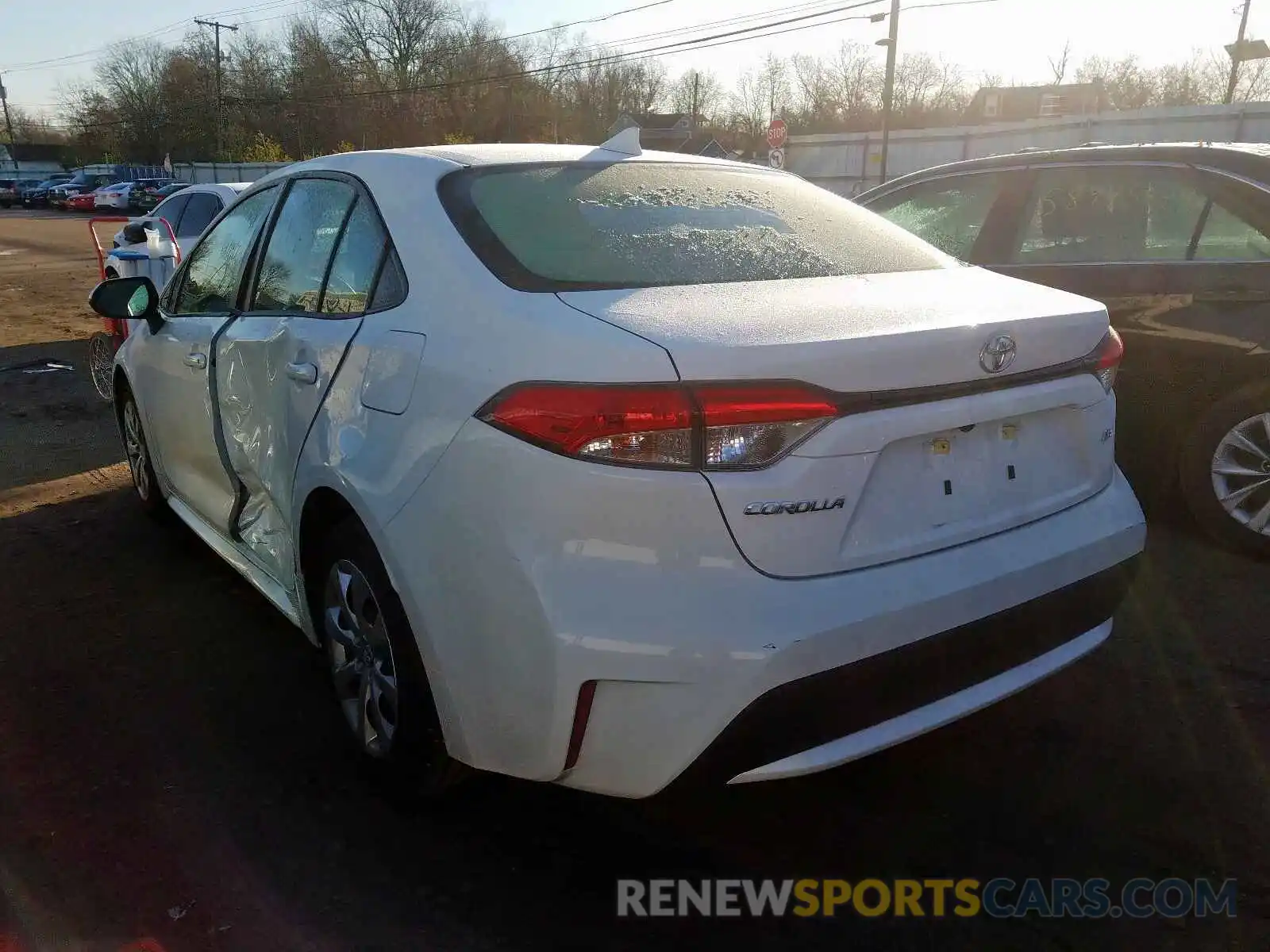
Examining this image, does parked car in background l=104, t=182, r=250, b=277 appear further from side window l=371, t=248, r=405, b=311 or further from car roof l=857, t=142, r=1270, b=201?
side window l=371, t=248, r=405, b=311

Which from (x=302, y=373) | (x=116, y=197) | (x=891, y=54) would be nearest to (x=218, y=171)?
(x=116, y=197)

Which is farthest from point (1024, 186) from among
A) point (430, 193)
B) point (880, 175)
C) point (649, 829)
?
point (880, 175)

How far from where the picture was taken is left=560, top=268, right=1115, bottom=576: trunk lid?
5.98ft

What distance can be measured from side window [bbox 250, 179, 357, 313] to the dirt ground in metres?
1.24

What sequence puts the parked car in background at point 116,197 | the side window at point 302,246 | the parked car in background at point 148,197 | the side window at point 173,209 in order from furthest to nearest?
the parked car in background at point 116,197 < the parked car in background at point 148,197 < the side window at point 173,209 < the side window at point 302,246

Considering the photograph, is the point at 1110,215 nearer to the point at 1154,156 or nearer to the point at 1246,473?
the point at 1154,156

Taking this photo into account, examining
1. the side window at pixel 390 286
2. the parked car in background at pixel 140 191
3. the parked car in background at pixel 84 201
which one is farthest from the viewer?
the parked car in background at pixel 84 201

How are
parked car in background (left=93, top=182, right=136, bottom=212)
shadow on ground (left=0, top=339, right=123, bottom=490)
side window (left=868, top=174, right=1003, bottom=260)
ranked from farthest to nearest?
1. parked car in background (left=93, top=182, right=136, bottom=212)
2. shadow on ground (left=0, top=339, right=123, bottom=490)
3. side window (left=868, top=174, right=1003, bottom=260)

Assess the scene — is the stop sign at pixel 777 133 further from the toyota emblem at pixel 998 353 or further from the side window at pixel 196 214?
the toyota emblem at pixel 998 353

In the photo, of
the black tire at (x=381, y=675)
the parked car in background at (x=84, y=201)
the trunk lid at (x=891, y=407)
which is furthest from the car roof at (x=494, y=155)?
the parked car in background at (x=84, y=201)

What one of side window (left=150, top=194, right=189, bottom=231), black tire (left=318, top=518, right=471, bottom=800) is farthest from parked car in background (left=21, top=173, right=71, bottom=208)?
black tire (left=318, top=518, right=471, bottom=800)

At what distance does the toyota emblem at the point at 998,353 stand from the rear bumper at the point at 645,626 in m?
0.38

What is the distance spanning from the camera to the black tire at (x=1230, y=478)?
3900mm

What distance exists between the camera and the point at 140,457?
15.1 ft
